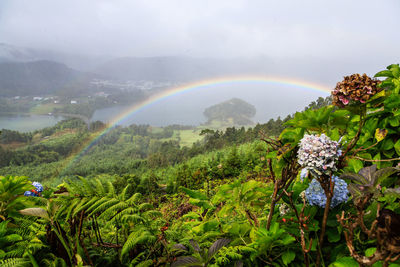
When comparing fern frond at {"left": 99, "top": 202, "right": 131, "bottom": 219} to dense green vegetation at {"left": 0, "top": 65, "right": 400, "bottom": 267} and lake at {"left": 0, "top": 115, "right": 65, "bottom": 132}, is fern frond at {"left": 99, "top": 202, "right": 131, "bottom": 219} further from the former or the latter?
lake at {"left": 0, "top": 115, "right": 65, "bottom": 132}

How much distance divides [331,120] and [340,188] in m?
0.27

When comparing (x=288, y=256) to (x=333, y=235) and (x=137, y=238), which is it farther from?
(x=137, y=238)

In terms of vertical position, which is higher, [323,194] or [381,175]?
[381,175]

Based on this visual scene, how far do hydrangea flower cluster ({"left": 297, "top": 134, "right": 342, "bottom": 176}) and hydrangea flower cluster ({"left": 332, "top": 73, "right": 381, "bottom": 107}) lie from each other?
0.17 metres

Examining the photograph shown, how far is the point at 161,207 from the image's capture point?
3.66 metres

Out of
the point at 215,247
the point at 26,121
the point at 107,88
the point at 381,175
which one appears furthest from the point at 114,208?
the point at 107,88

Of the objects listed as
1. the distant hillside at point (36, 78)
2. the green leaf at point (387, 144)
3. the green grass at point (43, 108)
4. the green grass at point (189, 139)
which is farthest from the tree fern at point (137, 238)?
the distant hillside at point (36, 78)

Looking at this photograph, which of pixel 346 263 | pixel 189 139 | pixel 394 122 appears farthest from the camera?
pixel 189 139

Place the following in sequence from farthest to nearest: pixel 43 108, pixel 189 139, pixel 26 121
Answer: pixel 43 108
pixel 26 121
pixel 189 139

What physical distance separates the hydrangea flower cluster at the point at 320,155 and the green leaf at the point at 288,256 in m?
0.37

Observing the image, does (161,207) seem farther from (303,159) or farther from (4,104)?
(4,104)

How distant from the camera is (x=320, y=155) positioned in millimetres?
676

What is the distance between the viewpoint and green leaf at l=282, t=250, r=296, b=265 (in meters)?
0.83

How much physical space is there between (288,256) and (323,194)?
0.93ft
